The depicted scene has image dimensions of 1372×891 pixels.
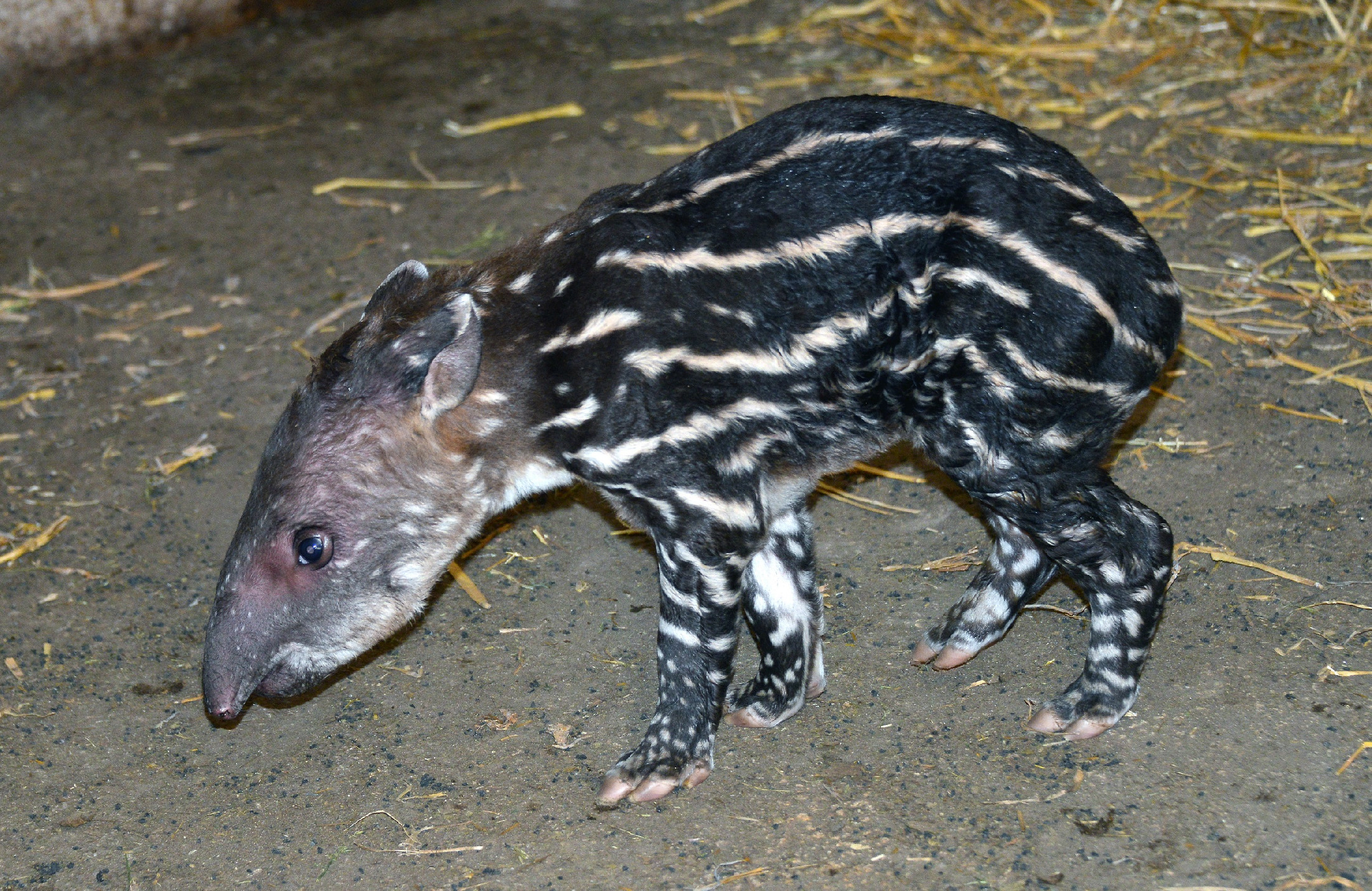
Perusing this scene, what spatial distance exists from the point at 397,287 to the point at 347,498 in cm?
81

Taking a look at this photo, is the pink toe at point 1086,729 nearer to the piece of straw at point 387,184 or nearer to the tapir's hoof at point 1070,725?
the tapir's hoof at point 1070,725

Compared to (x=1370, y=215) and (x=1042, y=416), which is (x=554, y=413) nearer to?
(x=1042, y=416)

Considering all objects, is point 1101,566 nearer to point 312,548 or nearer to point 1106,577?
point 1106,577

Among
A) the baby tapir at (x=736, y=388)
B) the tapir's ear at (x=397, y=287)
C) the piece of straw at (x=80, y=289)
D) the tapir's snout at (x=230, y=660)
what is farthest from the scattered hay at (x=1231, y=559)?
the piece of straw at (x=80, y=289)

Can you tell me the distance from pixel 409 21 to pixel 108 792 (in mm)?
7558

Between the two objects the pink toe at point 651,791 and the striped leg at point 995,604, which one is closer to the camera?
the pink toe at point 651,791

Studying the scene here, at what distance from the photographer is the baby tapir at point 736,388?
424 cm

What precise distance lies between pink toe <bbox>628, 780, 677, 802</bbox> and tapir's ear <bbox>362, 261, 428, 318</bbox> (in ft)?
6.18

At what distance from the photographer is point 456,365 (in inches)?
174

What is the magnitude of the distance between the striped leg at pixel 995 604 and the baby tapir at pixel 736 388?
381 millimetres

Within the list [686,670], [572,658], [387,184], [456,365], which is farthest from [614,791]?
[387,184]

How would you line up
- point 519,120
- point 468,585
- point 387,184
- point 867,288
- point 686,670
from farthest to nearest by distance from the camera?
point 519,120, point 387,184, point 468,585, point 686,670, point 867,288

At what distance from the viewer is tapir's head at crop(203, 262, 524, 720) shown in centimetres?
445

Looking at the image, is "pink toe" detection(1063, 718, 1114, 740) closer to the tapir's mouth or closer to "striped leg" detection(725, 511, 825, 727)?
"striped leg" detection(725, 511, 825, 727)
